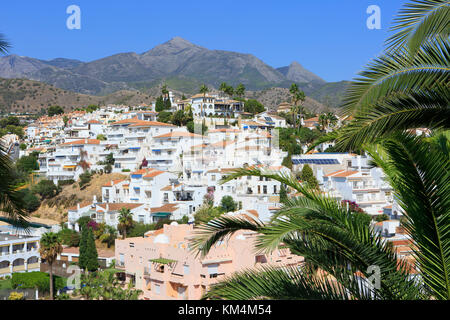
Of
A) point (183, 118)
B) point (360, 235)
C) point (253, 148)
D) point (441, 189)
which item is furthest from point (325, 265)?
point (183, 118)

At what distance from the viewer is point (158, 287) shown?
25891 millimetres

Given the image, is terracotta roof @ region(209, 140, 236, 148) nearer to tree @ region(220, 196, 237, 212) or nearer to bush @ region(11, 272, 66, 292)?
tree @ region(220, 196, 237, 212)

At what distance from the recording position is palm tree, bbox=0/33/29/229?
6410 millimetres

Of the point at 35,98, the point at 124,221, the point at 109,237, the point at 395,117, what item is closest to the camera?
the point at 395,117

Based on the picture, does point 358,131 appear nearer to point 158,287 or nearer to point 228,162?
point 158,287

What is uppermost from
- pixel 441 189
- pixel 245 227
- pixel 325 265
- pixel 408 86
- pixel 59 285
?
pixel 408 86

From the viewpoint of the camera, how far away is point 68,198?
6119cm

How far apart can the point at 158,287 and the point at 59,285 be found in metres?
11.7

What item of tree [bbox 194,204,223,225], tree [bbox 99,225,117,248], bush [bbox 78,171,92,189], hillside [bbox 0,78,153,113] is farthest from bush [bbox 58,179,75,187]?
hillside [bbox 0,78,153,113]

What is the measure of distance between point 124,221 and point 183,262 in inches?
906

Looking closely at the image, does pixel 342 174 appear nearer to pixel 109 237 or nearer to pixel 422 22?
pixel 109 237

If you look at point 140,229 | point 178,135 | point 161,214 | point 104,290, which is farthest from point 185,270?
point 178,135

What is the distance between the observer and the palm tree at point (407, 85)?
5457mm

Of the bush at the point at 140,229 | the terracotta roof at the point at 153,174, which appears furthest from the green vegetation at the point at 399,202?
the terracotta roof at the point at 153,174
